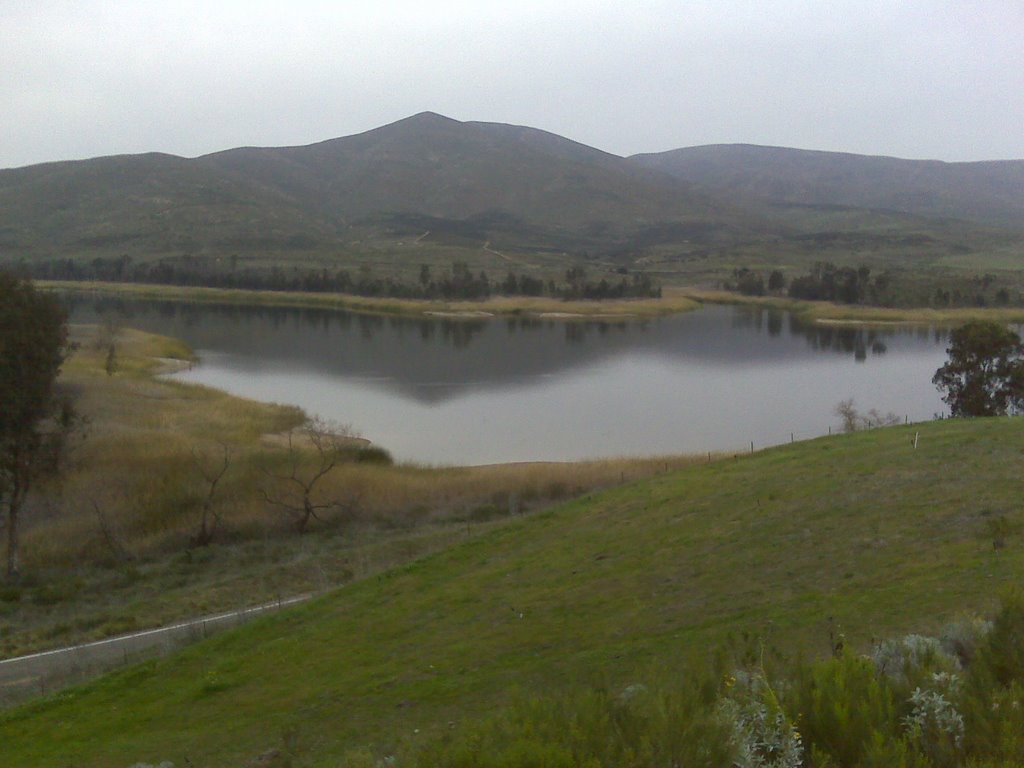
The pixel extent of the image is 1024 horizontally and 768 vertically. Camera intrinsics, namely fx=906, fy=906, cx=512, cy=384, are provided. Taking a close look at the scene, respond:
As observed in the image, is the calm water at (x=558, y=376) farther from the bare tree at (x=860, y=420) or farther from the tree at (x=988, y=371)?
the tree at (x=988, y=371)

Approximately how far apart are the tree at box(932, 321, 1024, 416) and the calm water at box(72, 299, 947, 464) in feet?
17.1

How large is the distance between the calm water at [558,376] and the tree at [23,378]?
37.3ft

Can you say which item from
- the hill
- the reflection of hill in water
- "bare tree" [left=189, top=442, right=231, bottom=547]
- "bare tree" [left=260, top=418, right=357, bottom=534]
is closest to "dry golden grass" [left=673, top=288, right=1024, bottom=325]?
the reflection of hill in water

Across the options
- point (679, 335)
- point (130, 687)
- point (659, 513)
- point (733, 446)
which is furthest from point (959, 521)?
point (679, 335)

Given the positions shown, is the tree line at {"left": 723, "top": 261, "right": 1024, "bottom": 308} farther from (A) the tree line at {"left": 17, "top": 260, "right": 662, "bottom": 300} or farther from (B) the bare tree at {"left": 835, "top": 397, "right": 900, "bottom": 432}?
(B) the bare tree at {"left": 835, "top": 397, "right": 900, "bottom": 432}

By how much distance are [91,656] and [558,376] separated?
103ft

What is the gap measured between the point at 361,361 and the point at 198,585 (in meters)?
31.3

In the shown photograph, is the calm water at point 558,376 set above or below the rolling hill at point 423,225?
below

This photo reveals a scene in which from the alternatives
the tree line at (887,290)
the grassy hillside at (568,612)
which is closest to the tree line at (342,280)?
the tree line at (887,290)

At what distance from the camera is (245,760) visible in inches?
275

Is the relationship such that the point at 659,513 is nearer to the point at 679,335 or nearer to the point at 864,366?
the point at 864,366

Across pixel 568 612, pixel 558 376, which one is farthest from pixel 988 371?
pixel 568 612

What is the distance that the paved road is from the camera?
1092 centimetres

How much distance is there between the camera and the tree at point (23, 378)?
17.3 meters
